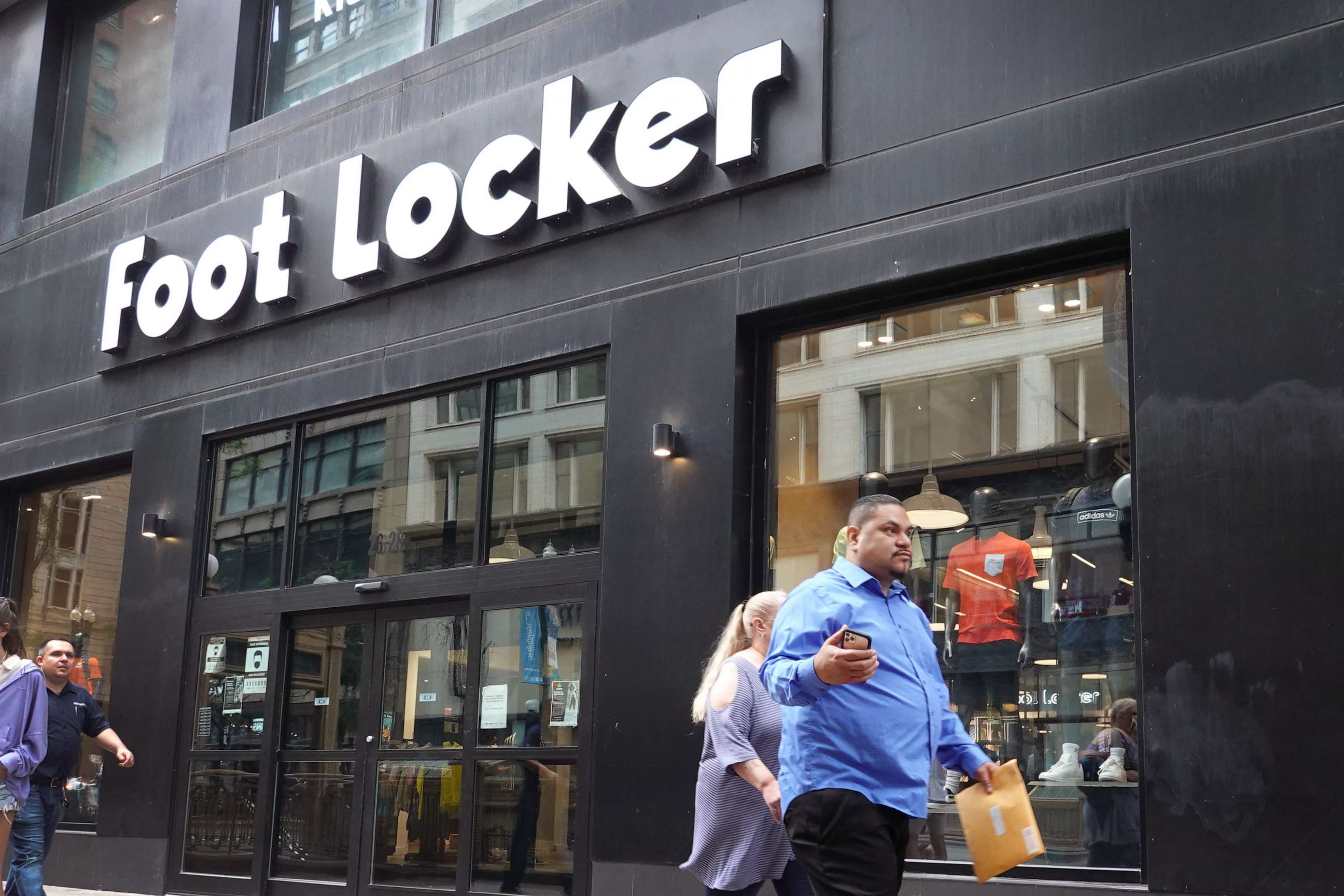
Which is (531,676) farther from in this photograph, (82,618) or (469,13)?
(82,618)

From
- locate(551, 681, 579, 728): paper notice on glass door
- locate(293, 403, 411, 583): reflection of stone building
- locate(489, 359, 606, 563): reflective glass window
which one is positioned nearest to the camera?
locate(551, 681, 579, 728): paper notice on glass door

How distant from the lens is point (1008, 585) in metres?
7.73

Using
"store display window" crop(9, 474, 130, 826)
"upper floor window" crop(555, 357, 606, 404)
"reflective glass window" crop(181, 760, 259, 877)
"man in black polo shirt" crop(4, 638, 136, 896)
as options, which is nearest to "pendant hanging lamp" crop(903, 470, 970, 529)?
"upper floor window" crop(555, 357, 606, 404)

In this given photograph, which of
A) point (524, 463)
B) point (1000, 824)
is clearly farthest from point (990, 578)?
point (524, 463)

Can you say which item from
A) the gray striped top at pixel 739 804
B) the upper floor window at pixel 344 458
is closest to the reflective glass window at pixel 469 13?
the upper floor window at pixel 344 458

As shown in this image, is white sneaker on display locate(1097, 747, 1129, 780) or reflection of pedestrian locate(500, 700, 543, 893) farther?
reflection of pedestrian locate(500, 700, 543, 893)

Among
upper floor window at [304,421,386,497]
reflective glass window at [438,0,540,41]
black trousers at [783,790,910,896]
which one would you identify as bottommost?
black trousers at [783,790,910,896]

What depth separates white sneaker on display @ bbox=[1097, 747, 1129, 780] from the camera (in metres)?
7.05

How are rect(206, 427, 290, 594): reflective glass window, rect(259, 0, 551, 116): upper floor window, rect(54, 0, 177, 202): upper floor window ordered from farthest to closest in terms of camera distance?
rect(54, 0, 177, 202): upper floor window < rect(259, 0, 551, 116): upper floor window < rect(206, 427, 290, 594): reflective glass window

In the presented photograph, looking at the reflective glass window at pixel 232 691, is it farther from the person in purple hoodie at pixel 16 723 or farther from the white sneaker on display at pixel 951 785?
the white sneaker on display at pixel 951 785

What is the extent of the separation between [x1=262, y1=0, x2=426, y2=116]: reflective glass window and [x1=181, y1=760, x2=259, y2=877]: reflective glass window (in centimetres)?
560

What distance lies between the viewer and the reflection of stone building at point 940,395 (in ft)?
25.0

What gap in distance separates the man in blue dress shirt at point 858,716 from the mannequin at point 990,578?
10.1ft

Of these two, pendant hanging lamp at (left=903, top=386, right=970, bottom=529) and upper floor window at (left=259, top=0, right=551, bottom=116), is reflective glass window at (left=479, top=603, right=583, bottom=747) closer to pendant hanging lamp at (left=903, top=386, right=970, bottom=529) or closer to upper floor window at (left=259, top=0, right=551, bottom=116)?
pendant hanging lamp at (left=903, top=386, right=970, bottom=529)
